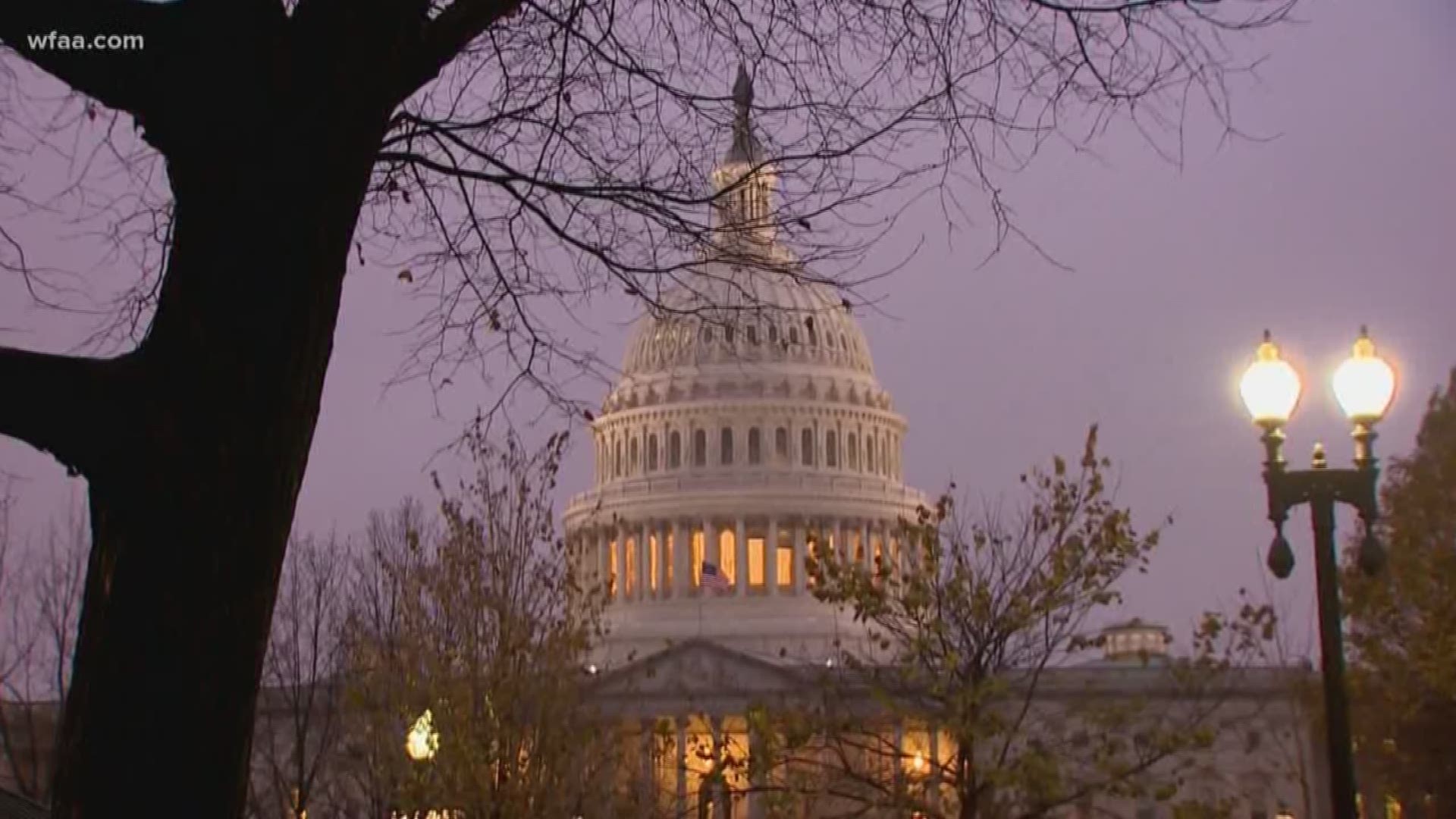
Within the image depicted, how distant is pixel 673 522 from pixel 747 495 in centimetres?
492

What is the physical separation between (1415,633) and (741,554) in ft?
289

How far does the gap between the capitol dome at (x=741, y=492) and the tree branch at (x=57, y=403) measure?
109 metres

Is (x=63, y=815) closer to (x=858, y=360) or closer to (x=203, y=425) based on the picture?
(x=203, y=425)

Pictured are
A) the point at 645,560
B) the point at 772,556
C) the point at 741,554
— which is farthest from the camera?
the point at 645,560

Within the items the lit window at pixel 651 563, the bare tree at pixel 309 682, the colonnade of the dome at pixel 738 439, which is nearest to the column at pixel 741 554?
the colonnade of the dome at pixel 738 439

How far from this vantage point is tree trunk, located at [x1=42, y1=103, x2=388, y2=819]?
5.10 meters

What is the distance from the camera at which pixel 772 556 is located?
12338 cm

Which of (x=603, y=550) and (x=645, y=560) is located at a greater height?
(x=603, y=550)

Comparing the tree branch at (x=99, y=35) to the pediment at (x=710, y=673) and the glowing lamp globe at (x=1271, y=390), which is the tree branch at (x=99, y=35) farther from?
the pediment at (x=710, y=673)

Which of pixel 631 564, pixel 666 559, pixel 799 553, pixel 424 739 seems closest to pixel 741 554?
pixel 799 553

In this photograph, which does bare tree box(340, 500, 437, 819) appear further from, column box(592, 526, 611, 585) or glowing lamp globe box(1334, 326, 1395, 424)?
column box(592, 526, 611, 585)

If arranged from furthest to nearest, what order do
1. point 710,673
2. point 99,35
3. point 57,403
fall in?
point 710,673, point 99,35, point 57,403

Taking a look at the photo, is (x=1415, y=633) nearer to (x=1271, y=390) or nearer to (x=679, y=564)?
(x=1271, y=390)
